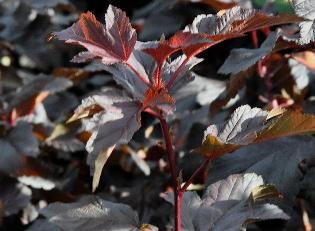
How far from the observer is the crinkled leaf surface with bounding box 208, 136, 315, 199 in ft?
3.58

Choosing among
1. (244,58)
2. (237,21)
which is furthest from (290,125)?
(244,58)

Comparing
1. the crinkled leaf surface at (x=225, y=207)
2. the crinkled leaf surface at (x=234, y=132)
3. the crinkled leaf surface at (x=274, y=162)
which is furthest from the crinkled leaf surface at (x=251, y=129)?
the crinkled leaf surface at (x=274, y=162)

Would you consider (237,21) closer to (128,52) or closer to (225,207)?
(128,52)

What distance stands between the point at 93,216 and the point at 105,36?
0.30m

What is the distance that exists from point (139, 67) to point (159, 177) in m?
0.69

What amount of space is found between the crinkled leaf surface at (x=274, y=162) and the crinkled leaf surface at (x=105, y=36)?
1.27 ft

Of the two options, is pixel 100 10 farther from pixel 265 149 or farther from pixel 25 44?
pixel 265 149

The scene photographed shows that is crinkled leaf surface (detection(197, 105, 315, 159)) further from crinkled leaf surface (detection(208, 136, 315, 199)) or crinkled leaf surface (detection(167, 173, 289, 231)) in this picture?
crinkled leaf surface (detection(208, 136, 315, 199))

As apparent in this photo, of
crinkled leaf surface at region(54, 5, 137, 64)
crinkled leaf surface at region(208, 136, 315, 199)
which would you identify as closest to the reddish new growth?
crinkled leaf surface at region(54, 5, 137, 64)

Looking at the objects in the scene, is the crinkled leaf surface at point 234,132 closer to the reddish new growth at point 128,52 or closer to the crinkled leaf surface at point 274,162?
the reddish new growth at point 128,52

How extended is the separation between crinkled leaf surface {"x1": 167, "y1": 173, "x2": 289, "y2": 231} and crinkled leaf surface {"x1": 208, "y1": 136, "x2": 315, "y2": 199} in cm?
14

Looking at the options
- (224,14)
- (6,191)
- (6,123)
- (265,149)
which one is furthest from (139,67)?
(6,123)

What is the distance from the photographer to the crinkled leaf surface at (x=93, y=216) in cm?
93

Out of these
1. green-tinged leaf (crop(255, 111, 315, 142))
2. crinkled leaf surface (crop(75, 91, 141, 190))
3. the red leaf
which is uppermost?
the red leaf
